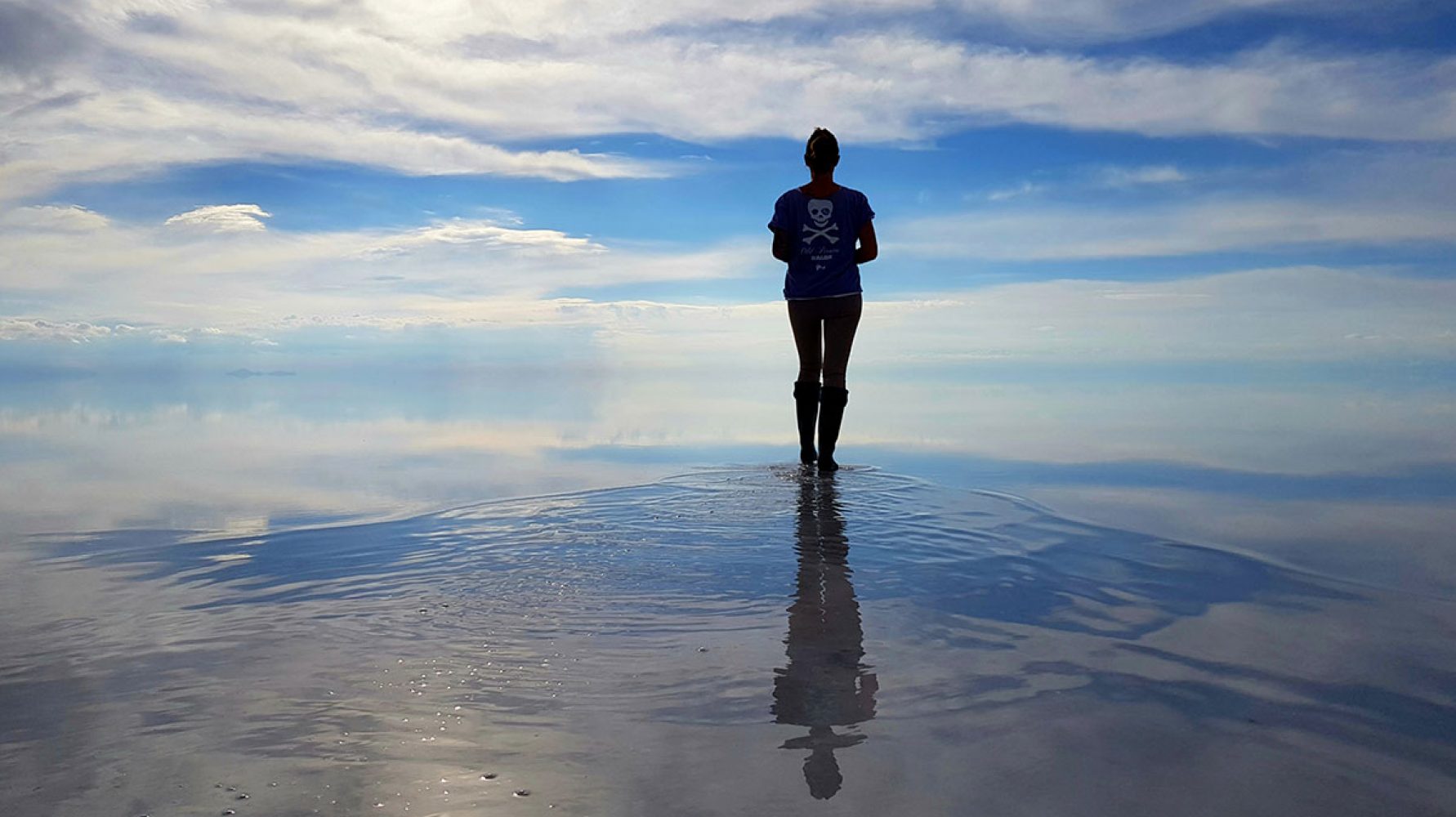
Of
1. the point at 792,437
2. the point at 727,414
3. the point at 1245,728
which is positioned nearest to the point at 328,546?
the point at 1245,728

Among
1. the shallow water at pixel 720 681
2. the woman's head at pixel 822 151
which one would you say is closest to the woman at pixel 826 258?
the woman's head at pixel 822 151

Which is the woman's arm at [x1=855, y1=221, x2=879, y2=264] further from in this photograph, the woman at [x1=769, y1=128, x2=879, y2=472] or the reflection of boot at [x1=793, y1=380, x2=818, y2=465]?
the reflection of boot at [x1=793, y1=380, x2=818, y2=465]

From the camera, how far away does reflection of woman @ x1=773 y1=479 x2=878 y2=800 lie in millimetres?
2121

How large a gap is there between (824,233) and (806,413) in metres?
1.48

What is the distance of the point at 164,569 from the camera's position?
4152mm

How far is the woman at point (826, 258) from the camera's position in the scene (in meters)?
7.22

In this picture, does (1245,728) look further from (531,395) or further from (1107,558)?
(531,395)

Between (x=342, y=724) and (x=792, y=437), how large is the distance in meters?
9.34

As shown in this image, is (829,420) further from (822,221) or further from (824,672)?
(824,672)

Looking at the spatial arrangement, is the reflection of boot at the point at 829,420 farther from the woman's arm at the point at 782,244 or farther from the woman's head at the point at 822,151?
the woman's head at the point at 822,151

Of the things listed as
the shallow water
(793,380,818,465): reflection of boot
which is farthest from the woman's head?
the shallow water

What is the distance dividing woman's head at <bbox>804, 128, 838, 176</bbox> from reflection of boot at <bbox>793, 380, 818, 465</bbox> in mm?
1725

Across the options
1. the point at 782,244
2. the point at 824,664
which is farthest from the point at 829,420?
the point at 824,664

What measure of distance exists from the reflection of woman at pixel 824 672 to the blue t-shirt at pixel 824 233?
3.40m
